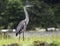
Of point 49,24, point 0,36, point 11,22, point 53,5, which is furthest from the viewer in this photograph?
point 53,5

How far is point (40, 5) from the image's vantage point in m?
27.0

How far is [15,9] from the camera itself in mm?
24141

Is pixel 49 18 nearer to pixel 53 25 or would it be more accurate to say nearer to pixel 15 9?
pixel 53 25

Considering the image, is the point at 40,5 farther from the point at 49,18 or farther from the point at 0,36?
the point at 0,36

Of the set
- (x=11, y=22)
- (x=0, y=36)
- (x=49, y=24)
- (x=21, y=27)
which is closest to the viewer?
(x=21, y=27)

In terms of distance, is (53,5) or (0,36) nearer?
(0,36)

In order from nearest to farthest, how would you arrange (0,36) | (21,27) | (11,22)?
1. (21,27)
2. (0,36)
3. (11,22)

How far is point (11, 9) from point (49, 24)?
3.19 meters

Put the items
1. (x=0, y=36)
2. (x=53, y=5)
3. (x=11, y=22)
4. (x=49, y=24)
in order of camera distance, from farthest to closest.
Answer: (x=53, y=5), (x=49, y=24), (x=11, y=22), (x=0, y=36)

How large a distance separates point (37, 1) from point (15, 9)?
3.38 m

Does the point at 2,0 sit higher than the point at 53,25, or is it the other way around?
the point at 2,0

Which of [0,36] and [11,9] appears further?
[11,9]

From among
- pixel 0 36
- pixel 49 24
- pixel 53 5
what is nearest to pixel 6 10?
pixel 49 24

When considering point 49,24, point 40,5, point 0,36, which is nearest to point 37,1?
point 40,5
